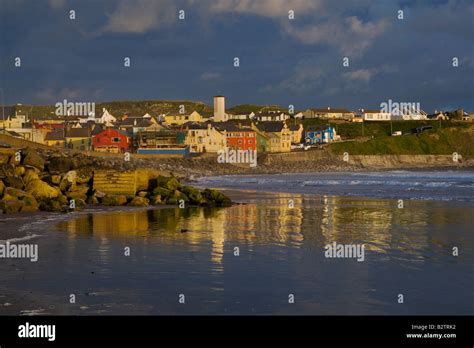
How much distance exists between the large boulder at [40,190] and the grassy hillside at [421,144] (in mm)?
85320

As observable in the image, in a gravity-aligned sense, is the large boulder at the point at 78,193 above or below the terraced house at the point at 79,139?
below

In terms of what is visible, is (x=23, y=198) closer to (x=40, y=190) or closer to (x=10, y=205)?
(x=10, y=205)

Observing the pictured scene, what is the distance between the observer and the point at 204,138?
320 feet

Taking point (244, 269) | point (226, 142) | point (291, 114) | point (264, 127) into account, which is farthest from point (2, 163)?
point (291, 114)

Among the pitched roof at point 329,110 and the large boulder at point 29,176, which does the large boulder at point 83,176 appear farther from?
the pitched roof at point 329,110

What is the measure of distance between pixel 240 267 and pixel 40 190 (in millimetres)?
15070

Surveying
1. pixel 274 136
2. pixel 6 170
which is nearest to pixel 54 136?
pixel 274 136

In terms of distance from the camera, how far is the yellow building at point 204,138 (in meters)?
96.2

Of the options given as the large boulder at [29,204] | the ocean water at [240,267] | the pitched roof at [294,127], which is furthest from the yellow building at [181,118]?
the ocean water at [240,267]

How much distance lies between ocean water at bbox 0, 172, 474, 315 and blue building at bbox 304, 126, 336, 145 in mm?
102127

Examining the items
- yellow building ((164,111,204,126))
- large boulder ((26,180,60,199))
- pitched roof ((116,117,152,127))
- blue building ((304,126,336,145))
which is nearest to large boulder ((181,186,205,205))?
large boulder ((26,180,60,199))

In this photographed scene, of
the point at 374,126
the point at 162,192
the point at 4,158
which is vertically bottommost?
the point at 162,192

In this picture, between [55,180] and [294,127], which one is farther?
[294,127]
